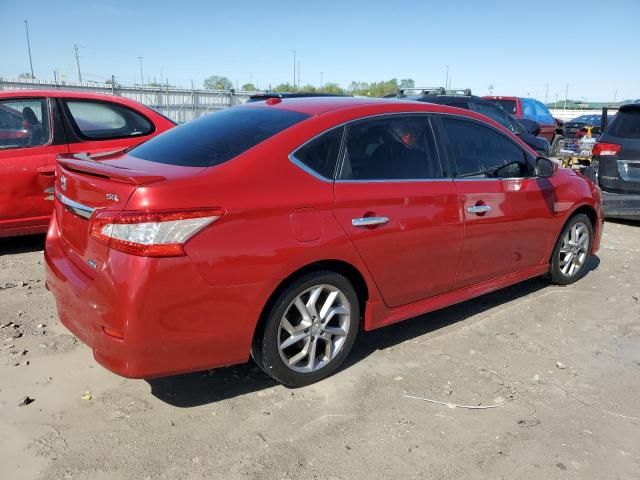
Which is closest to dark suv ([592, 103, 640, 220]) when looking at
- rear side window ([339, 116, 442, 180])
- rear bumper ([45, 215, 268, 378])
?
rear side window ([339, 116, 442, 180])

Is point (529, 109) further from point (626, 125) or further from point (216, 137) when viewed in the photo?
point (216, 137)

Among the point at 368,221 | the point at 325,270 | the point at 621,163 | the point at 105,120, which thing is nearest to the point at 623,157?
the point at 621,163

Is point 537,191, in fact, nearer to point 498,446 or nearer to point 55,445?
point 498,446

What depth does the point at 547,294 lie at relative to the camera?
5078 mm

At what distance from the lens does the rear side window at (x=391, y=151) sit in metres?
3.38

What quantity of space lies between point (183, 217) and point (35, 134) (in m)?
3.78

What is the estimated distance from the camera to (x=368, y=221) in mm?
3291

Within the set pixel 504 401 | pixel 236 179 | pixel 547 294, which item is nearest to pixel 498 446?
pixel 504 401

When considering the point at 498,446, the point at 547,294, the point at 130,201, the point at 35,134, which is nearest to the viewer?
the point at 130,201

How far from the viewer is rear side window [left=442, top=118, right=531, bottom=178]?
156 inches

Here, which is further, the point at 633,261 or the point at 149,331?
the point at 633,261

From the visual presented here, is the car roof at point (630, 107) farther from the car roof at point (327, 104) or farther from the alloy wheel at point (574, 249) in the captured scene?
the car roof at point (327, 104)

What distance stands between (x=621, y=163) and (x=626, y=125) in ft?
1.75

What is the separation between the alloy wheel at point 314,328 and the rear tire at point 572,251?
2.59m
